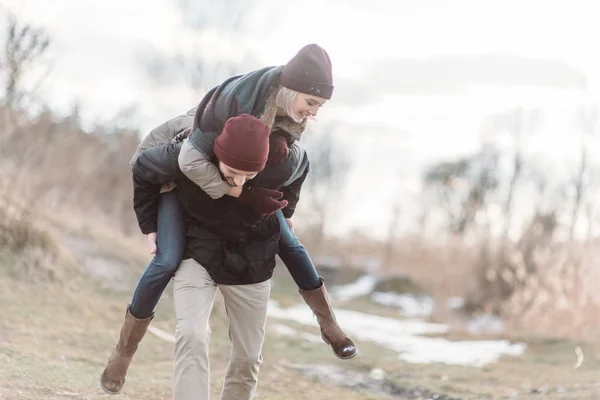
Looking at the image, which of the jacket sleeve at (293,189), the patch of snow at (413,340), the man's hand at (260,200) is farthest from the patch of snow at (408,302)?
the man's hand at (260,200)

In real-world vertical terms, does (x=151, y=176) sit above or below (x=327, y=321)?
above

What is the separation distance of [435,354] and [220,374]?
301cm

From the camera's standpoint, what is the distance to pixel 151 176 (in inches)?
113

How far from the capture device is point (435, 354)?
7766 mm

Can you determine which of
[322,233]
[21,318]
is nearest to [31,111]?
[21,318]

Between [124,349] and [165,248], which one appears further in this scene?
[124,349]

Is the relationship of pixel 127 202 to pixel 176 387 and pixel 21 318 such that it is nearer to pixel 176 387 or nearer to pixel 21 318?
pixel 21 318

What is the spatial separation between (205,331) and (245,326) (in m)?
0.30

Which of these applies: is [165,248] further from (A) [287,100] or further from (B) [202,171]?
(A) [287,100]

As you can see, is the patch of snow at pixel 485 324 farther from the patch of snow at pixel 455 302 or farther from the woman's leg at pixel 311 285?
the woman's leg at pixel 311 285

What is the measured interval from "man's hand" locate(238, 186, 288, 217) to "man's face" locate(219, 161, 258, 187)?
73mm

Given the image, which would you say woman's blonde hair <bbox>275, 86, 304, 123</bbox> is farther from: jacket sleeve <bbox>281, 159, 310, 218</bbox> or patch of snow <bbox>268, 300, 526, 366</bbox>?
patch of snow <bbox>268, 300, 526, 366</bbox>

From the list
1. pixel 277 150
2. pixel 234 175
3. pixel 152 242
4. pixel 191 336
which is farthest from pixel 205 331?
pixel 277 150

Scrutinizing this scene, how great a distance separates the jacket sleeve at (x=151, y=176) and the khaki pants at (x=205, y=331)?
239mm
